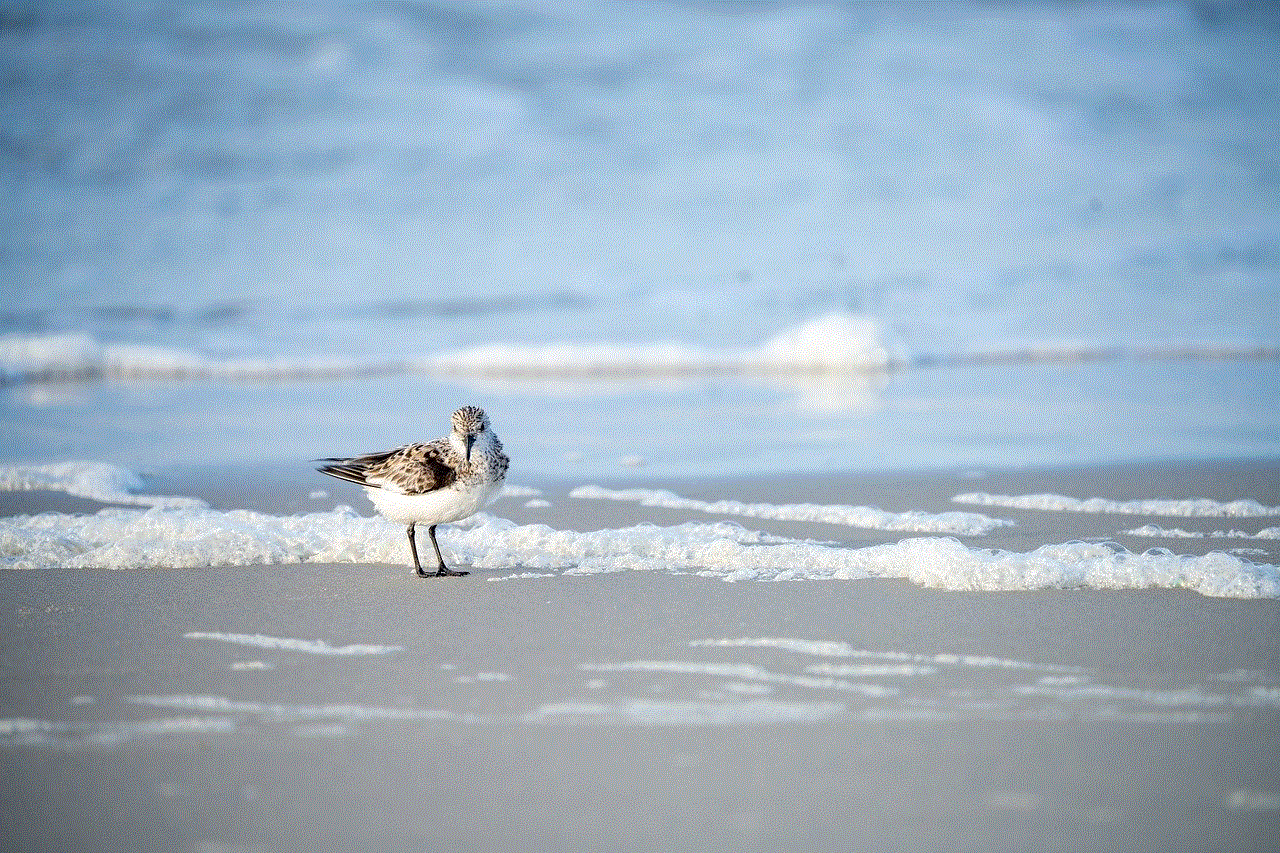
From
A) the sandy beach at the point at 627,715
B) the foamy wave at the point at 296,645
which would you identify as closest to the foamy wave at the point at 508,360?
the sandy beach at the point at 627,715

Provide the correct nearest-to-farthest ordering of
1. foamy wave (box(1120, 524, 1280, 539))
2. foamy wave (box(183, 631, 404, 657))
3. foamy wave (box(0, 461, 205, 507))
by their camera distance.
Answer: foamy wave (box(183, 631, 404, 657)) → foamy wave (box(1120, 524, 1280, 539)) → foamy wave (box(0, 461, 205, 507))

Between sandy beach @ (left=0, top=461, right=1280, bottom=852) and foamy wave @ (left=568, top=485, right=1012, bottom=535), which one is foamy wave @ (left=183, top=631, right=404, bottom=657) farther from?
foamy wave @ (left=568, top=485, right=1012, bottom=535)

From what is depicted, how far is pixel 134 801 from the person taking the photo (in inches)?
112

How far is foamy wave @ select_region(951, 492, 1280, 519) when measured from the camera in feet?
19.7

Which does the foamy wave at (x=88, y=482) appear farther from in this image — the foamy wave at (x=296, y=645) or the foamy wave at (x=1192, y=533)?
the foamy wave at (x=1192, y=533)

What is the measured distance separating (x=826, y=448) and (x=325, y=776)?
561 centimetres

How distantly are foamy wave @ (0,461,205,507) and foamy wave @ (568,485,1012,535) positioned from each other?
6.80ft

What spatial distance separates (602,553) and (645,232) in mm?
14845

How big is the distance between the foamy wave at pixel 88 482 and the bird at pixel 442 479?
1814mm

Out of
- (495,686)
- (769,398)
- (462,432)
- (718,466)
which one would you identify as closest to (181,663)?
(495,686)

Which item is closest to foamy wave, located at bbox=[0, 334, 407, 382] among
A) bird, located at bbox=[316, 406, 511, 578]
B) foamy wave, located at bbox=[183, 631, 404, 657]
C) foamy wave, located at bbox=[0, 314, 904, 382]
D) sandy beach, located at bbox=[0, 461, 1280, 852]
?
foamy wave, located at bbox=[0, 314, 904, 382]

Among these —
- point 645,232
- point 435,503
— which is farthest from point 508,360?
point 435,503

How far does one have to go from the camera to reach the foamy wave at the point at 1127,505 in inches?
237

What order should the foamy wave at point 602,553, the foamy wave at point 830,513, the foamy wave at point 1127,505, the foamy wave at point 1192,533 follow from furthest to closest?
the foamy wave at point 1127,505
the foamy wave at point 830,513
the foamy wave at point 1192,533
the foamy wave at point 602,553
